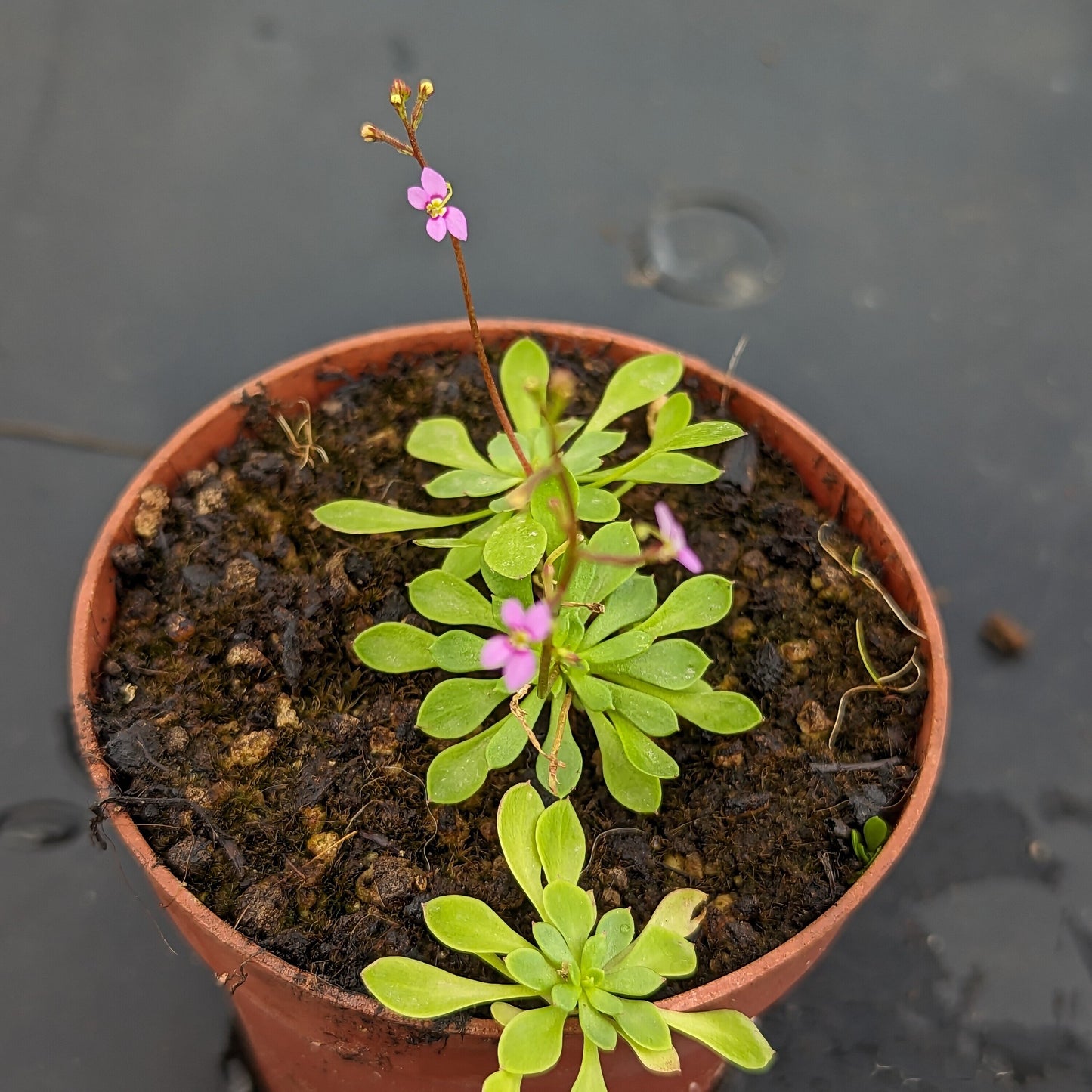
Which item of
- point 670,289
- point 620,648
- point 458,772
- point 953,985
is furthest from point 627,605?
point 670,289

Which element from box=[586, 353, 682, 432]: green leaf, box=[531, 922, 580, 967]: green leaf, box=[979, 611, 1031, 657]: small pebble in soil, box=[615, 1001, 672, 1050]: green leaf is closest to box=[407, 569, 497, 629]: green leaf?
box=[586, 353, 682, 432]: green leaf

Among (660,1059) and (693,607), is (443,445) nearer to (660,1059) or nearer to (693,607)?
(693,607)

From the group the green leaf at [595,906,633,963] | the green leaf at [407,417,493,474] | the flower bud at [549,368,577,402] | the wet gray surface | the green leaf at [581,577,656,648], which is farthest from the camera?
the wet gray surface

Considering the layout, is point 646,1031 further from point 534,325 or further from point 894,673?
point 534,325

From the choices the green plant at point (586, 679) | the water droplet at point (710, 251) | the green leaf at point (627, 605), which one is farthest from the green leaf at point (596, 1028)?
the water droplet at point (710, 251)

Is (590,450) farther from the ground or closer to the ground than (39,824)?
farther from the ground

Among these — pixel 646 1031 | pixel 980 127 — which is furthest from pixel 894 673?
pixel 980 127

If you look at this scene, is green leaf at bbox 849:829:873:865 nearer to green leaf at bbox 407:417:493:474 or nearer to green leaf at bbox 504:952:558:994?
green leaf at bbox 504:952:558:994
